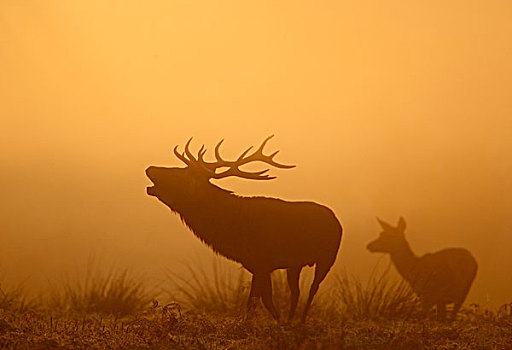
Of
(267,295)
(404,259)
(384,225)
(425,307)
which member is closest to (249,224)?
(267,295)

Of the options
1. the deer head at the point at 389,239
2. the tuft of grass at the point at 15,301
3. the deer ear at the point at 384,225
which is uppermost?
the deer ear at the point at 384,225

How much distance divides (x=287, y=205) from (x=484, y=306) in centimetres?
391

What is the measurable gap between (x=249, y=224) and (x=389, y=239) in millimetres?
4346

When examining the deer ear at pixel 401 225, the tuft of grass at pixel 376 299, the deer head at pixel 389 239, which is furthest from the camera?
the deer ear at pixel 401 225

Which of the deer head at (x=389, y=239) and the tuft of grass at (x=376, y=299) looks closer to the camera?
the tuft of grass at (x=376, y=299)

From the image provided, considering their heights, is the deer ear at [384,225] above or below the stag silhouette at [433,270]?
above

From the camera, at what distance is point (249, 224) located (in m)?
7.84

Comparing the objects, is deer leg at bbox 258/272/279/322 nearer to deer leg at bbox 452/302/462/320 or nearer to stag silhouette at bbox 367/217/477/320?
stag silhouette at bbox 367/217/477/320

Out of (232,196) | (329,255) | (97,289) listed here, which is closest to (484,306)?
(329,255)

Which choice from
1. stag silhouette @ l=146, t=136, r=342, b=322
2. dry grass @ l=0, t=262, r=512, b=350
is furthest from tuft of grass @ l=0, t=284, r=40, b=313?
stag silhouette @ l=146, t=136, r=342, b=322

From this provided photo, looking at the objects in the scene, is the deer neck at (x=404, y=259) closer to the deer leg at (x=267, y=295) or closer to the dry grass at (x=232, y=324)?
the dry grass at (x=232, y=324)

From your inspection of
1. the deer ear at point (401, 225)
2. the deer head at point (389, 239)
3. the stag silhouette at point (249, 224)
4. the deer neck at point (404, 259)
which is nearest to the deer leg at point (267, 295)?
the stag silhouette at point (249, 224)

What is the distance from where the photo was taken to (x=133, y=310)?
34.1ft

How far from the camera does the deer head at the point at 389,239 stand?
11547 millimetres
